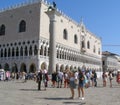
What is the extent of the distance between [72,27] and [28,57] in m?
15.7

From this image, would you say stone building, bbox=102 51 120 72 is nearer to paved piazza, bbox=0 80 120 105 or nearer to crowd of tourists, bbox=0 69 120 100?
crowd of tourists, bbox=0 69 120 100

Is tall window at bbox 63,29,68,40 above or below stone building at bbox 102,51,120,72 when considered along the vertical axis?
above

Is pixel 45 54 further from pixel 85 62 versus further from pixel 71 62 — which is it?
pixel 85 62

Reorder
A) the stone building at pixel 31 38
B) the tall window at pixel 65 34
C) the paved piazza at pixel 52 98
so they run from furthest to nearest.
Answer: the tall window at pixel 65 34
the stone building at pixel 31 38
the paved piazza at pixel 52 98

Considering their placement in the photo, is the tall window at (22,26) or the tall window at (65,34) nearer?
the tall window at (22,26)

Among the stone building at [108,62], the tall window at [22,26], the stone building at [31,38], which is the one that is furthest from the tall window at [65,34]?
the stone building at [108,62]

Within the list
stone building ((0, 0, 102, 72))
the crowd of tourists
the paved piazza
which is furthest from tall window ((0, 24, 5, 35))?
the paved piazza

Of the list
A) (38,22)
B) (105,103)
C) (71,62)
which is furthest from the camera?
(71,62)

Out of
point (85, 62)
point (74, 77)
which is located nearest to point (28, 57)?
point (85, 62)

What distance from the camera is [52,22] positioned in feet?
84.4

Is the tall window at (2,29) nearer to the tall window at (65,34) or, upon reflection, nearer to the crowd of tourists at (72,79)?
the tall window at (65,34)

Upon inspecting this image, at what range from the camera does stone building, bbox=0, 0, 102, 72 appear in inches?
1591

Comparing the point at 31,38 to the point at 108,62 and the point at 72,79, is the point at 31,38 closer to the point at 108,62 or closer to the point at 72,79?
the point at 72,79

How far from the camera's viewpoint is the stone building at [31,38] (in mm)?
40406
